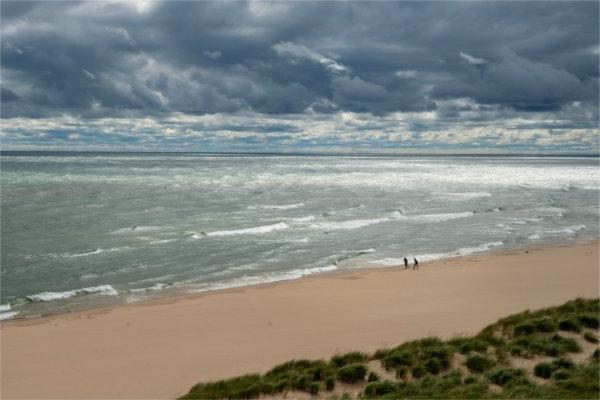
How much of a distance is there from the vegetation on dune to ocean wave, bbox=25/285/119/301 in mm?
11562

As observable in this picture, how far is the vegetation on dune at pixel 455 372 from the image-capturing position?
10977mm

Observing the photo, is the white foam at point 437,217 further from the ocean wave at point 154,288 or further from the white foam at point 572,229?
the ocean wave at point 154,288

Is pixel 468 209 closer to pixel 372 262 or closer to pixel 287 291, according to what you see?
pixel 372 262

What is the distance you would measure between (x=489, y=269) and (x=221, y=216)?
23.0m

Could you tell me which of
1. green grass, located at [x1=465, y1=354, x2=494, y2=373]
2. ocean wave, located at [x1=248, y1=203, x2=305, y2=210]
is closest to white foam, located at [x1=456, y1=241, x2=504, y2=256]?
green grass, located at [x1=465, y1=354, x2=494, y2=373]

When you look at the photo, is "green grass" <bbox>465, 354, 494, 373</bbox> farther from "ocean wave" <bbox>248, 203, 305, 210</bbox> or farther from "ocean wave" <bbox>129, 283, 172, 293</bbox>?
"ocean wave" <bbox>248, 203, 305, 210</bbox>

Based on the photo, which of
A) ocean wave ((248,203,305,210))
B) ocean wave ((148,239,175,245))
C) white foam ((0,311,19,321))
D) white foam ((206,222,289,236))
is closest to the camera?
white foam ((0,311,19,321))

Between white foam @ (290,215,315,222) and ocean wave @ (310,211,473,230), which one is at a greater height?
white foam @ (290,215,315,222)

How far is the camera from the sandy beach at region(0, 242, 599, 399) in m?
14.0

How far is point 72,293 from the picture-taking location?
22422 millimetres

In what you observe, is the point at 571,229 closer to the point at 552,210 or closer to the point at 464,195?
the point at 552,210

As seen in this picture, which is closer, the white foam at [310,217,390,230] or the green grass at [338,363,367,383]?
the green grass at [338,363,367,383]

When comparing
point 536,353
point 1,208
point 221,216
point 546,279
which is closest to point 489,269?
point 546,279

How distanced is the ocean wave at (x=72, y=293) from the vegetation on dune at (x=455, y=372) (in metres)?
11.6
